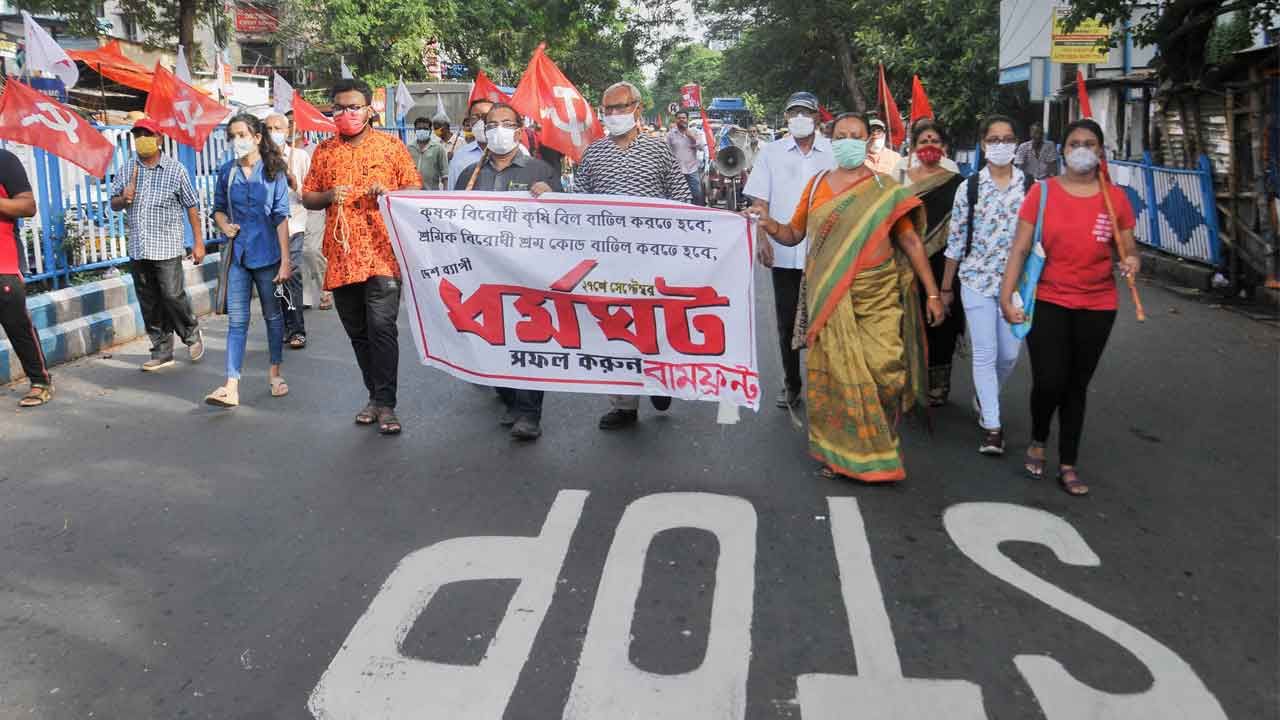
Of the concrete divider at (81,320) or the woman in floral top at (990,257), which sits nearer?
the woman in floral top at (990,257)

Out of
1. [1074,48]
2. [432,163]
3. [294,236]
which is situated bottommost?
[294,236]

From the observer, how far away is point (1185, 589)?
4.31 m

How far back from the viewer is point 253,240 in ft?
24.6

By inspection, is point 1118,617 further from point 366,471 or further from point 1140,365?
point 1140,365

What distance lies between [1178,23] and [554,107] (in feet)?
24.0

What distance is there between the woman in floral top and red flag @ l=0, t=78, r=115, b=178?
6029 millimetres

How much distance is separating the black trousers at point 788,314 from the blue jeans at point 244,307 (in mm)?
3234

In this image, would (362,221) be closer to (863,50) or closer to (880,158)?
(880,158)

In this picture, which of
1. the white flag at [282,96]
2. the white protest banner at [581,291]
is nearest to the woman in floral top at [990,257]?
the white protest banner at [581,291]

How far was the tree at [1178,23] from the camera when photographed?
11.7 m

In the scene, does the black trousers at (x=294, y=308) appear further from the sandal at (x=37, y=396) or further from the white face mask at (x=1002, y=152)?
the white face mask at (x=1002, y=152)

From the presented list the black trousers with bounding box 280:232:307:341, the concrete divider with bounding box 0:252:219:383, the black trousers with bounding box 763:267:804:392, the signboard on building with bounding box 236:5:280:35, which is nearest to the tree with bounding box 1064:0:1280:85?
the black trousers with bounding box 763:267:804:392

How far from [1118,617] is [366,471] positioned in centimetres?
355

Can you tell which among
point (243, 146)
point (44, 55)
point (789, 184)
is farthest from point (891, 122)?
point (44, 55)
